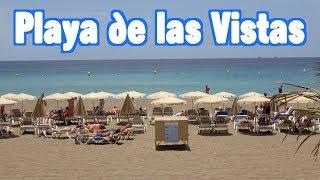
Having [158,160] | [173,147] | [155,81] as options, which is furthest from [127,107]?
[155,81]

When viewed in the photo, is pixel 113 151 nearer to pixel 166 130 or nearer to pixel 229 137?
pixel 166 130

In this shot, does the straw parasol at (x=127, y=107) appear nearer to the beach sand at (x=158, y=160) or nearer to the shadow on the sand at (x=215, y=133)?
the beach sand at (x=158, y=160)

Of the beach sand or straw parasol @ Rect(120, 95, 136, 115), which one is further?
straw parasol @ Rect(120, 95, 136, 115)

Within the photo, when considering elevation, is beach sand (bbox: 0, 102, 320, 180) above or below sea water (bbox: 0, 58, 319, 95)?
below

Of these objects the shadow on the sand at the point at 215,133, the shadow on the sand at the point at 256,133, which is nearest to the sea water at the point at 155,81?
the shadow on the sand at the point at 256,133

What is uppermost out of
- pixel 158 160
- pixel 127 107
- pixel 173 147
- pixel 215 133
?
pixel 127 107

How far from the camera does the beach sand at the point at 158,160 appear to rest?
389 inches

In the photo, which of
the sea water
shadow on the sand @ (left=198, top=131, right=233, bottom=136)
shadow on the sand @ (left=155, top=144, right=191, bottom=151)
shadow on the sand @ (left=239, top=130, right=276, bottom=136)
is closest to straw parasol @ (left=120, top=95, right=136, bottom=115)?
shadow on the sand @ (left=198, top=131, right=233, bottom=136)

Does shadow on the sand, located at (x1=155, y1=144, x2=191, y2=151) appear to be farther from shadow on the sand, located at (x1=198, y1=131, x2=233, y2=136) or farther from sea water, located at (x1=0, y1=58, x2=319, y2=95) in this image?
sea water, located at (x1=0, y1=58, x2=319, y2=95)

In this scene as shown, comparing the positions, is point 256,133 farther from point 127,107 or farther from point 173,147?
point 127,107

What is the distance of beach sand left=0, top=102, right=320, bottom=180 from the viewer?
988 centimetres

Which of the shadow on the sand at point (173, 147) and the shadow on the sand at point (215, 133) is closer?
the shadow on the sand at point (173, 147)

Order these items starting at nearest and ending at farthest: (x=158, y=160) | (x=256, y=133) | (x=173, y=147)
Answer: (x=158, y=160) < (x=173, y=147) < (x=256, y=133)

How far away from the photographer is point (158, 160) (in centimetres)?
1140
